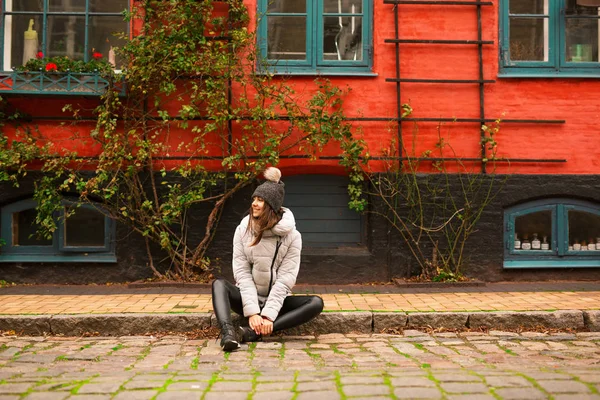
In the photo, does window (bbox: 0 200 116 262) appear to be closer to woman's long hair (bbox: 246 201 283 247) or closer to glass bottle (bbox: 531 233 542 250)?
woman's long hair (bbox: 246 201 283 247)

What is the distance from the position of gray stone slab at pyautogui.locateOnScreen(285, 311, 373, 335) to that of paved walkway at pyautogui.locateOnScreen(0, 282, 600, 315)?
23 centimetres

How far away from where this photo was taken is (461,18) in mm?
8414

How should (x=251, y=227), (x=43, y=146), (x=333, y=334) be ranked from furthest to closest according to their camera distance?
1. (x=43, y=146)
2. (x=333, y=334)
3. (x=251, y=227)

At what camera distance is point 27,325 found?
5.96 m

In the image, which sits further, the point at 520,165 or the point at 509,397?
the point at 520,165

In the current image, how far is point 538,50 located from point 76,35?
620cm

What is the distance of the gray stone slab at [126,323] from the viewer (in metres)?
6.00

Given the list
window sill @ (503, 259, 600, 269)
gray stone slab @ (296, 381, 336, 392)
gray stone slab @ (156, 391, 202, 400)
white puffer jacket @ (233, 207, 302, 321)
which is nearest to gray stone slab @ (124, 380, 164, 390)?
gray stone slab @ (156, 391, 202, 400)

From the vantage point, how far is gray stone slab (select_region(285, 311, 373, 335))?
6.05 meters

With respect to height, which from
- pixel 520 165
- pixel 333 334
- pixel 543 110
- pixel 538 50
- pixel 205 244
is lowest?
pixel 333 334

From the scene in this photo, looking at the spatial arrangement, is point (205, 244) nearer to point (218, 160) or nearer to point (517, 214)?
point (218, 160)

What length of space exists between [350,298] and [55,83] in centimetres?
450

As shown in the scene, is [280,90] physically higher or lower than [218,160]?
higher

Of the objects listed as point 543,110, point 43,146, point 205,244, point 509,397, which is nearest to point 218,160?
point 205,244
